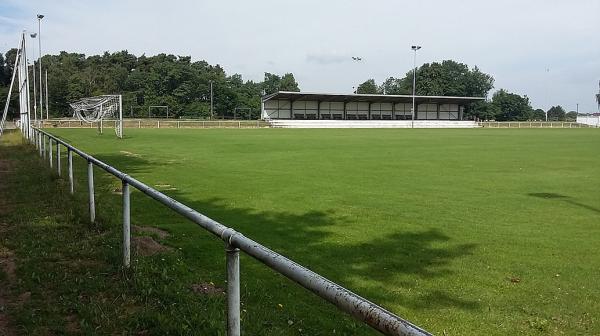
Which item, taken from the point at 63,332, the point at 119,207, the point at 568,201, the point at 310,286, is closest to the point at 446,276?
the point at 63,332

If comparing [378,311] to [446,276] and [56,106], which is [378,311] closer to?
[446,276]

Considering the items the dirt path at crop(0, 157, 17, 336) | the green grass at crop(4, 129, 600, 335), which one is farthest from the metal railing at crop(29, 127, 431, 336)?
the dirt path at crop(0, 157, 17, 336)

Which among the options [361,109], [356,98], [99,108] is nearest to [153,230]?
[99,108]

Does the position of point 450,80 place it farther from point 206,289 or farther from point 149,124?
point 206,289

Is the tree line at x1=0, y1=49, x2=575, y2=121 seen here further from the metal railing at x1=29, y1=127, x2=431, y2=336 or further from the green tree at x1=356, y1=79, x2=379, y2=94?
the metal railing at x1=29, y1=127, x2=431, y2=336

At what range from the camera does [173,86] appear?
131m

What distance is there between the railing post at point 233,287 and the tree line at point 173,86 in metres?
102

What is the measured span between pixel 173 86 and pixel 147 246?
130m

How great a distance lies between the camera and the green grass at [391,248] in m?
4.81

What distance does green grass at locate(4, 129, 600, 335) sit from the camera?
481cm

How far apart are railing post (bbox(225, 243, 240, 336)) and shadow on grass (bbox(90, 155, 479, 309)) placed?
261cm

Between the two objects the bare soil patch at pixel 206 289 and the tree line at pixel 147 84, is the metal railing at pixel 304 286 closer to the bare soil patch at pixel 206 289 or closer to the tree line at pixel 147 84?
the bare soil patch at pixel 206 289

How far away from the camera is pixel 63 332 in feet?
14.0

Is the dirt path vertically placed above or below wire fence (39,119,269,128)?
below
